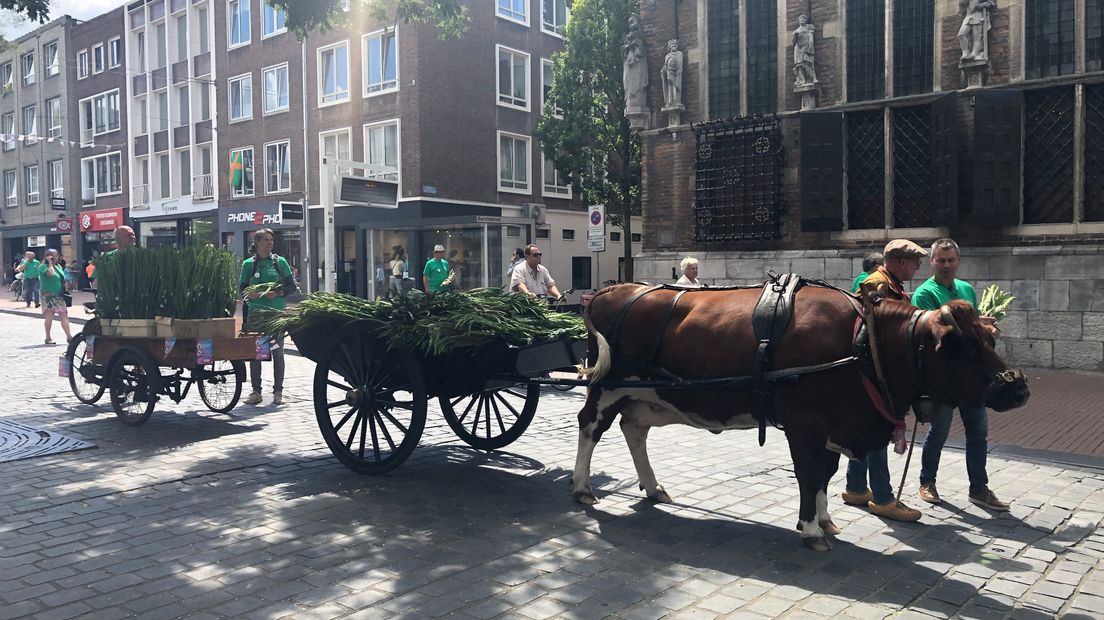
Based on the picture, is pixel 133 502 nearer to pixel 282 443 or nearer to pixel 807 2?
pixel 282 443

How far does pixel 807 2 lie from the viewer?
16.2 metres

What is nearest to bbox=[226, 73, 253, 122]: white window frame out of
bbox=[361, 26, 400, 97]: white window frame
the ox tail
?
bbox=[361, 26, 400, 97]: white window frame

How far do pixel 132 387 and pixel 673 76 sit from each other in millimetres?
12414

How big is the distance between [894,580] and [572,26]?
24219 mm

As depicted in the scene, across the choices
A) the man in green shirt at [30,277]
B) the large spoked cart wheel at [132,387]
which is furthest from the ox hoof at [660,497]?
the man in green shirt at [30,277]

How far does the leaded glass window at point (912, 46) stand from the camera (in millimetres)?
15156

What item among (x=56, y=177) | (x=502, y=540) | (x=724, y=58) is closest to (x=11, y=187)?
(x=56, y=177)

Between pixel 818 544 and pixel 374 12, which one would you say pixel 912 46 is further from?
pixel 818 544

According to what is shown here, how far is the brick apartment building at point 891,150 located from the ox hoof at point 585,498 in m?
10.9

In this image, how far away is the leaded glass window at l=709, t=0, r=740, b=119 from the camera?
1725 centimetres

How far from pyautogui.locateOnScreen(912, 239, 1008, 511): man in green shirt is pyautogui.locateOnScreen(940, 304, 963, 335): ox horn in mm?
1207

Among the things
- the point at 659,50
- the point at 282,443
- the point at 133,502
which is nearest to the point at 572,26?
the point at 659,50

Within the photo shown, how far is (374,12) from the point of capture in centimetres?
1206

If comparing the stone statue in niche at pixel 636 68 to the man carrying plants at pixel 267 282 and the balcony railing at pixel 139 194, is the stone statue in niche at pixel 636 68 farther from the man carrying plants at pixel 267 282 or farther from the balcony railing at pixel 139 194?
the balcony railing at pixel 139 194
